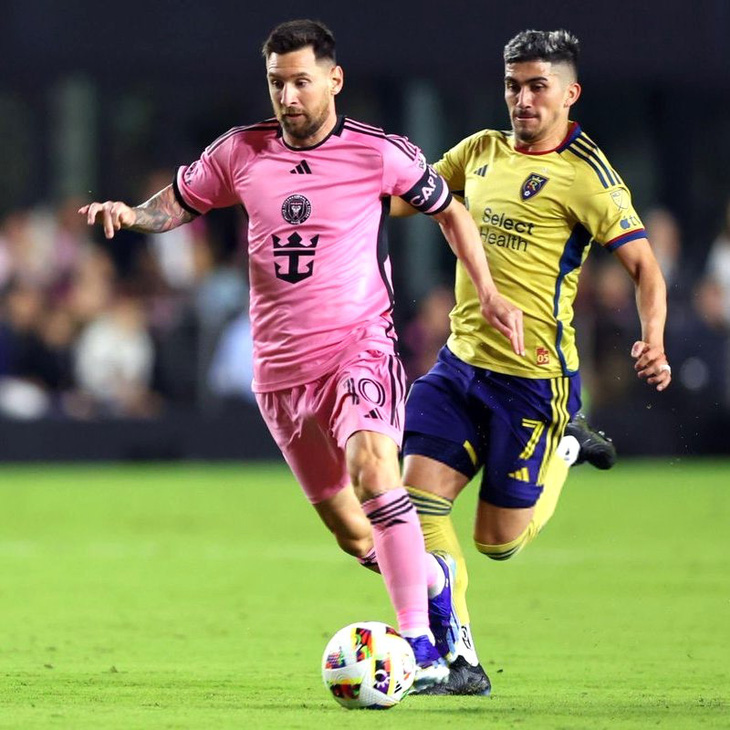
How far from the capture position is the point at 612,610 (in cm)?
954

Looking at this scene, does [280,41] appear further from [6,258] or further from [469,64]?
[469,64]

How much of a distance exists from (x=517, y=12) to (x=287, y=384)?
42.2ft

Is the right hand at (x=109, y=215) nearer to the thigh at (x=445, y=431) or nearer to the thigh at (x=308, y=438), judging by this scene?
the thigh at (x=308, y=438)

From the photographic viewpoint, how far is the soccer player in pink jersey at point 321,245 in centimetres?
696

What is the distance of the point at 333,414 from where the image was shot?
700 centimetres

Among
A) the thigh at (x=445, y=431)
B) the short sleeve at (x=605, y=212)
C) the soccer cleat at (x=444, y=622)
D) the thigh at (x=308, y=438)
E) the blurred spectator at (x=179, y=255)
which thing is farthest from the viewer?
the blurred spectator at (x=179, y=255)

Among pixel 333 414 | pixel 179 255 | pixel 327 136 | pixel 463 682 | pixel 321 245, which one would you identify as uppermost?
pixel 327 136

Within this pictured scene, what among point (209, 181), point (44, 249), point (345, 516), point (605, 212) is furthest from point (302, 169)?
point (44, 249)

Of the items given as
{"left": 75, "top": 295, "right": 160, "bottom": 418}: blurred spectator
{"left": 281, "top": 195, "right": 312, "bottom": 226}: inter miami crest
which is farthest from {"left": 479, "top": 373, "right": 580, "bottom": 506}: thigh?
{"left": 75, "top": 295, "right": 160, "bottom": 418}: blurred spectator

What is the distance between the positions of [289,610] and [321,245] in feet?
9.87

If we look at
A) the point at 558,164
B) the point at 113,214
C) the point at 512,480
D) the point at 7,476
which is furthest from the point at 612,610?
the point at 7,476

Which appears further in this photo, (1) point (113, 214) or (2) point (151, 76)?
(2) point (151, 76)

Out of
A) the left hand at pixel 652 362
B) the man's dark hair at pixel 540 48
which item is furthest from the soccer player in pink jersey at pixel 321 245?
the man's dark hair at pixel 540 48

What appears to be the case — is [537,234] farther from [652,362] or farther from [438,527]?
[438,527]
